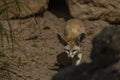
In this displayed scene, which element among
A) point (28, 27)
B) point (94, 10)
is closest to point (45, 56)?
point (28, 27)

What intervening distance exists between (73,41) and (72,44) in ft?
0.31

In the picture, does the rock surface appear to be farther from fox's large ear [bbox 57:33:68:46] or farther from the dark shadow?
fox's large ear [bbox 57:33:68:46]

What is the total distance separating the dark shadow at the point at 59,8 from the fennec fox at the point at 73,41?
78 centimetres

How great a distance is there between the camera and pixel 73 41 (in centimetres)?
Answer: 753

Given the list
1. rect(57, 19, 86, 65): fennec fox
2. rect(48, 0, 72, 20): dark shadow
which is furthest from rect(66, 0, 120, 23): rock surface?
Answer: rect(57, 19, 86, 65): fennec fox

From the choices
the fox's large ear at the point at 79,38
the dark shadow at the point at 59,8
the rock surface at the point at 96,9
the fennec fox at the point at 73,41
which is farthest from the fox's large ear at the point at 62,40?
the dark shadow at the point at 59,8

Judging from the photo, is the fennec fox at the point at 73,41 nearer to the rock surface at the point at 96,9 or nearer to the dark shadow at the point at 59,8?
the rock surface at the point at 96,9

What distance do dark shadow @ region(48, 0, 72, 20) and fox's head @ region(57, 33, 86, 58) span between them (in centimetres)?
135

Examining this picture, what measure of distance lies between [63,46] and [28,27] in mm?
905

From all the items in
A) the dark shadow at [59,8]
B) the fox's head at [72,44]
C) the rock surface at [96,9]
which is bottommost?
the dark shadow at [59,8]

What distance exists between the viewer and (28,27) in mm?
8461

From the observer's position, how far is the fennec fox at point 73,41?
7.31 metres

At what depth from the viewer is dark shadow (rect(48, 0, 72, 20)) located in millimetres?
8969

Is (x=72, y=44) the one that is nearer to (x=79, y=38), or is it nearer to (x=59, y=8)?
(x=79, y=38)
